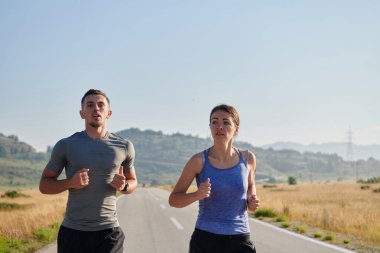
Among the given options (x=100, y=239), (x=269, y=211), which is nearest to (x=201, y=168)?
(x=100, y=239)

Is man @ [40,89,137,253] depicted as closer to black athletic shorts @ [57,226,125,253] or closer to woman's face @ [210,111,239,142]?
black athletic shorts @ [57,226,125,253]

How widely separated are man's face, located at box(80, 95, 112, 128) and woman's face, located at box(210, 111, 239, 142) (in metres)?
0.96

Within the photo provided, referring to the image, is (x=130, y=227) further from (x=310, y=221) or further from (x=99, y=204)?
(x=99, y=204)

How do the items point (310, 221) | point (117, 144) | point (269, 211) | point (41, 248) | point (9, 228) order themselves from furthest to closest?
point (269, 211)
point (310, 221)
point (9, 228)
point (41, 248)
point (117, 144)

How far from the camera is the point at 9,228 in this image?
13266 mm

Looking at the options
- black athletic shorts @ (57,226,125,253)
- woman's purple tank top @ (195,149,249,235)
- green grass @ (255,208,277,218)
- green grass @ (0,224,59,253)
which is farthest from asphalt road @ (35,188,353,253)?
woman's purple tank top @ (195,149,249,235)

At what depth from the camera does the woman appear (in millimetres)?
4098

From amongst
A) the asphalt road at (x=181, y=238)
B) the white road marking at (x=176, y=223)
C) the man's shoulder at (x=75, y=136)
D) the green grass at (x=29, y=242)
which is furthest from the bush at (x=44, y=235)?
the man's shoulder at (x=75, y=136)

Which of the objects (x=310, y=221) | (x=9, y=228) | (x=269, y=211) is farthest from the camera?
(x=269, y=211)

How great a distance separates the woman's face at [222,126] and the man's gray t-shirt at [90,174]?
0.87 meters

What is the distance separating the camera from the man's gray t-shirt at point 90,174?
171 inches

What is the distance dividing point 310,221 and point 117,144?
13.5 metres

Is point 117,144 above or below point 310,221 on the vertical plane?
above

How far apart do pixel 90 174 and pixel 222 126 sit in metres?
1.12
